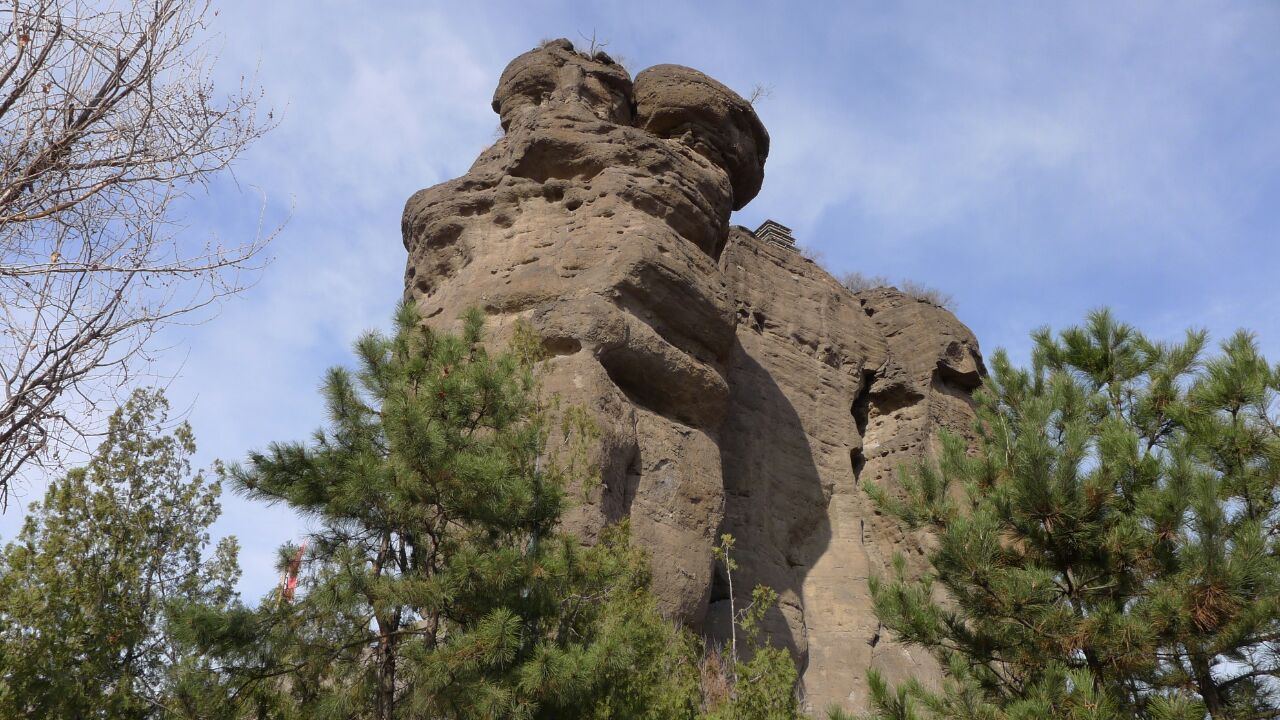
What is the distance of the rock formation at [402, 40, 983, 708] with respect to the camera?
38.2ft

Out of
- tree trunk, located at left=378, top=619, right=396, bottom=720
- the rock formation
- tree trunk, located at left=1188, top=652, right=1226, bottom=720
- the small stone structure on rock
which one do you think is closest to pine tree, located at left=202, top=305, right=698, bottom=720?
tree trunk, located at left=378, top=619, right=396, bottom=720

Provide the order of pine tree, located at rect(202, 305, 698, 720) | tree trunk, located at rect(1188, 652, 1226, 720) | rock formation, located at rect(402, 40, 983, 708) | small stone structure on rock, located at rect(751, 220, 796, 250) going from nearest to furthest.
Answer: pine tree, located at rect(202, 305, 698, 720), tree trunk, located at rect(1188, 652, 1226, 720), rock formation, located at rect(402, 40, 983, 708), small stone structure on rock, located at rect(751, 220, 796, 250)

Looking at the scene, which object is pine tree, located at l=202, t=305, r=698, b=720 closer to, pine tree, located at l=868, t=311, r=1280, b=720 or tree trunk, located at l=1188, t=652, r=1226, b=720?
pine tree, located at l=868, t=311, r=1280, b=720

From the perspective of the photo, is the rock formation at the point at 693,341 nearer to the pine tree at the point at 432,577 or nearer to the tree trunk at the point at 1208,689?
the pine tree at the point at 432,577

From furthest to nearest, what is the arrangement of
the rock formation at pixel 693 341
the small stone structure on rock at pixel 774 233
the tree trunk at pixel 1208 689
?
1. the small stone structure on rock at pixel 774 233
2. the rock formation at pixel 693 341
3. the tree trunk at pixel 1208 689

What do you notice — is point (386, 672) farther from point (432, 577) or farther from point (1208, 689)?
point (1208, 689)

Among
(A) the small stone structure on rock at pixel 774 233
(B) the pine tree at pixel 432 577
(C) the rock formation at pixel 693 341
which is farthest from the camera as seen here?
(A) the small stone structure on rock at pixel 774 233

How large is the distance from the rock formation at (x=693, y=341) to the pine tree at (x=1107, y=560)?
2.83m

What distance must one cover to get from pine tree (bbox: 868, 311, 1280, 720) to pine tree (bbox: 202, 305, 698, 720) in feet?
8.31

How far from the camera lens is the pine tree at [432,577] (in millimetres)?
7285

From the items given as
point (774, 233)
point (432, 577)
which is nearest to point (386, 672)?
point (432, 577)

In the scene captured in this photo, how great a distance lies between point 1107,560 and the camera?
8.68 meters

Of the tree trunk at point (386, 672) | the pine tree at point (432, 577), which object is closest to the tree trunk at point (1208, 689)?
the pine tree at point (432, 577)

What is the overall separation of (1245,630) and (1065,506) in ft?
4.82
